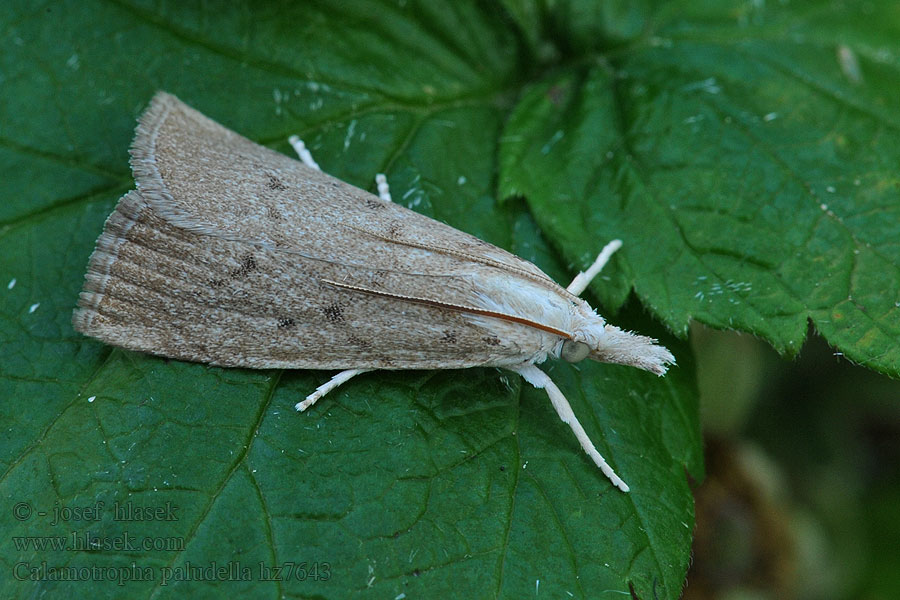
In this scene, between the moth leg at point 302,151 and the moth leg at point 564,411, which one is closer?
the moth leg at point 564,411

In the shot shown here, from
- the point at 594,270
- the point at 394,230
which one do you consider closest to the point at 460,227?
the point at 394,230

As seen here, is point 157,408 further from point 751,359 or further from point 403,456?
point 751,359

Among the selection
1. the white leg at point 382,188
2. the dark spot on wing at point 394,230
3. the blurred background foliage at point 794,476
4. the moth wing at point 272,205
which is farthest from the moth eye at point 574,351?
the blurred background foliage at point 794,476

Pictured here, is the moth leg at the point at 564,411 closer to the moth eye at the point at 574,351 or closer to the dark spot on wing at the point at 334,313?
the moth eye at the point at 574,351

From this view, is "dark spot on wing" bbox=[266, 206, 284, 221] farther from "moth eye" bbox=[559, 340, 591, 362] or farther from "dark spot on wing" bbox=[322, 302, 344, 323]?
"moth eye" bbox=[559, 340, 591, 362]

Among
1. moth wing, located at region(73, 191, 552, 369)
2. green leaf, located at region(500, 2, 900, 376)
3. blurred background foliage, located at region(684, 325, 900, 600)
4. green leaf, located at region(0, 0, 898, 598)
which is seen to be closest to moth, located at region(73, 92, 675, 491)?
moth wing, located at region(73, 191, 552, 369)

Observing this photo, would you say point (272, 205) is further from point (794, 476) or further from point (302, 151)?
point (794, 476)
